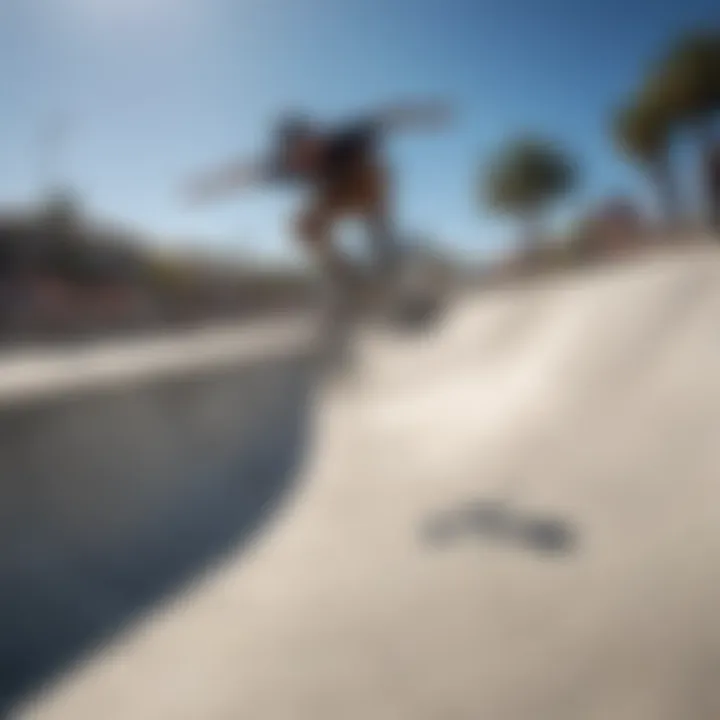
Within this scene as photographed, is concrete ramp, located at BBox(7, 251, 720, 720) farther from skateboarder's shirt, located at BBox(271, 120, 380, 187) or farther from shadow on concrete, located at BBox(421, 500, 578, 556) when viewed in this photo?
skateboarder's shirt, located at BBox(271, 120, 380, 187)

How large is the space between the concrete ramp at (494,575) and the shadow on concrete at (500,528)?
0.5 inches

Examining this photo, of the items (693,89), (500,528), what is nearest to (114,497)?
(500,528)

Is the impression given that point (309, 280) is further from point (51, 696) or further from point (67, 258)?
point (67, 258)

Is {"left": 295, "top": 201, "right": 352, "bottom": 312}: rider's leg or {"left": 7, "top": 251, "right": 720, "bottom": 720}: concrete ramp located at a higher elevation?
{"left": 295, "top": 201, "right": 352, "bottom": 312}: rider's leg

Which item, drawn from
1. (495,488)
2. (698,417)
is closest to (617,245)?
(698,417)

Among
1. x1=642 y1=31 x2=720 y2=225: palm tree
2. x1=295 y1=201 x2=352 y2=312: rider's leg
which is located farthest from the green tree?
x1=295 y1=201 x2=352 y2=312: rider's leg

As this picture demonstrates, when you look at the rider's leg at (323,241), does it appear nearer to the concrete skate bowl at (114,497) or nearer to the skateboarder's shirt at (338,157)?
the skateboarder's shirt at (338,157)

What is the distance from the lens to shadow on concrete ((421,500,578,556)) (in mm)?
2877

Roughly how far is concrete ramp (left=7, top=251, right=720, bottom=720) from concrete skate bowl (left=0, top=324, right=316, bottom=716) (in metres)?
0.23

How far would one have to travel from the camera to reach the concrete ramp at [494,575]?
2.09 meters

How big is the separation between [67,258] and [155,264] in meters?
1.67

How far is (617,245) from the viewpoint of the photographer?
6.31 metres

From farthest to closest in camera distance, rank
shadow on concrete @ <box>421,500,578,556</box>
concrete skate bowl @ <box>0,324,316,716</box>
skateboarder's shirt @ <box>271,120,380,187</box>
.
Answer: skateboarder's shirt @ <box>271,120,380,187</box> → shadow on concrete @ <box>421,500,578,556</box> → concrete skate bowl @ <box>0,324,316,716</box>

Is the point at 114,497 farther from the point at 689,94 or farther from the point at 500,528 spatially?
the point at 689,94
